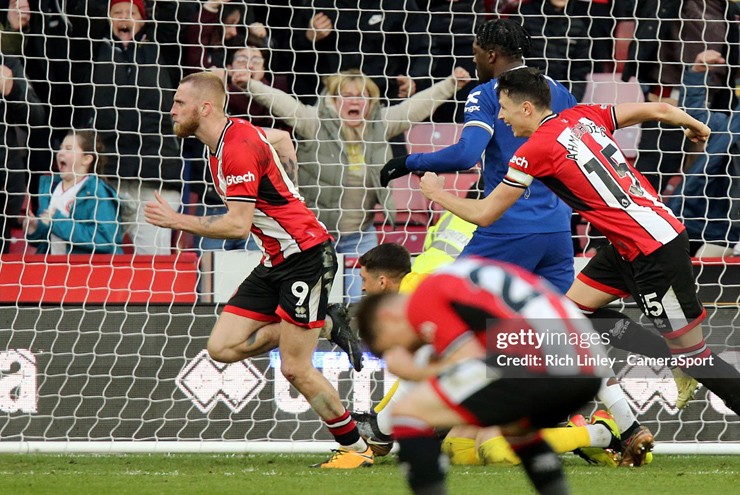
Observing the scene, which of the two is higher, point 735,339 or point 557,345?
point 557,345

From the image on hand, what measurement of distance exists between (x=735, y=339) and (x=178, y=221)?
336cm

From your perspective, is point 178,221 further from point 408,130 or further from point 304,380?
point 408,130

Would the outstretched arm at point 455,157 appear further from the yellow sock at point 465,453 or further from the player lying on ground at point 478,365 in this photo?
the player lying on ground at point 478,365

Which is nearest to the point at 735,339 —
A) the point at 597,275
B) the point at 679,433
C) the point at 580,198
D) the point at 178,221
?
the point at 679,433

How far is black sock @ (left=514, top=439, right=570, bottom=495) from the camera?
3643mm

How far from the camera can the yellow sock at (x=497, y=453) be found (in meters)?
5.68

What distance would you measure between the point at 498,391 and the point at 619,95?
5621 millimetres

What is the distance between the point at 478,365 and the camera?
351 cm

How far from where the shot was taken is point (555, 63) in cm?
834

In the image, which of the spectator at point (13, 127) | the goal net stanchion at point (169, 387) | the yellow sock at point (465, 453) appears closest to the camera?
the yellow sock at point (465, 453)

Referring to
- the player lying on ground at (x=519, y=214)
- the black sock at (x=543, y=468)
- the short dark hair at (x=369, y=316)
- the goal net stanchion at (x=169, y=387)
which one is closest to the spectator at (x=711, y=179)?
the goal net stanchion at (x=169, y=387)

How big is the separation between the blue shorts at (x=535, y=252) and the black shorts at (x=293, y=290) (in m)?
0.72

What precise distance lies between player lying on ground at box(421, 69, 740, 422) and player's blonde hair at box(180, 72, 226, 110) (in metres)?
1.32

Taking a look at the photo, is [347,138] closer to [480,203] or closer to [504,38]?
[504,38]
